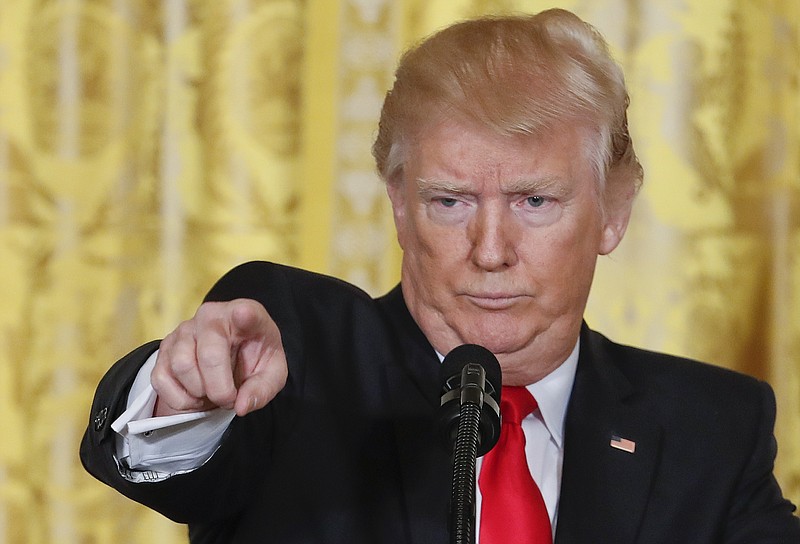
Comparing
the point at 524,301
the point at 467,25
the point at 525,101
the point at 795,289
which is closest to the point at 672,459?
the point at 524,301

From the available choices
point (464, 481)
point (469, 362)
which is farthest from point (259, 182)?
point (464, 481)

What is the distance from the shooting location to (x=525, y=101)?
5.06ft

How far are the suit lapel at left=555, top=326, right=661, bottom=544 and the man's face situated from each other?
10cm

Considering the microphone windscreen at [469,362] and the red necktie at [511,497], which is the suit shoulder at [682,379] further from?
the microphone windscreen at [469,362]

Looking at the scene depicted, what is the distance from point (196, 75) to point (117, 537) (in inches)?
37.5

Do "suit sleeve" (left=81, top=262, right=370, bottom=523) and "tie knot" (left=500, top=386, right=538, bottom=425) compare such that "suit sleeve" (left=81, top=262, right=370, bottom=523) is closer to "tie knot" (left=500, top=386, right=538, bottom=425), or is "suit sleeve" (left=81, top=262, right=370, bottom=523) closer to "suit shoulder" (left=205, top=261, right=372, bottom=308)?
"suit shoulder" (left=205, top=261, right=372, bottom=308)

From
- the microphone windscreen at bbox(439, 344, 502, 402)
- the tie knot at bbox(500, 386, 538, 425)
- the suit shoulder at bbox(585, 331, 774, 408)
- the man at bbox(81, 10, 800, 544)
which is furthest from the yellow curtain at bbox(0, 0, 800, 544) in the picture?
the microphone windscreen at bbox(439, 344, 502, 402)

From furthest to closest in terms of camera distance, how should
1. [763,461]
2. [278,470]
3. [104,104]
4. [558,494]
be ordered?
[104,104], [763,461], [558,494], [278,470]

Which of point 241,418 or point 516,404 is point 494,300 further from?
point 241,418

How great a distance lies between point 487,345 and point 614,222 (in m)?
0.32

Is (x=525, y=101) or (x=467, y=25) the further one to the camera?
(x=467, y=25)

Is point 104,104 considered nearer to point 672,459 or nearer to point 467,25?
point 467,25

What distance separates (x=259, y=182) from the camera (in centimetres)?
243

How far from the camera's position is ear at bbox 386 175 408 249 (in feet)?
5.53
